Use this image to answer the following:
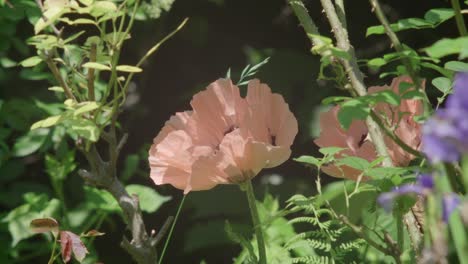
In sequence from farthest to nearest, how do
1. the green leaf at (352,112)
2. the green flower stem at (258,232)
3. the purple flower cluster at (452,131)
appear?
the green flower stem at (258,232) < the green leaf at (352,112) < the purple flower cluster at (452,131)

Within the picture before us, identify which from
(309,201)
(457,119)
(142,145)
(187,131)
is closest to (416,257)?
(309,201)

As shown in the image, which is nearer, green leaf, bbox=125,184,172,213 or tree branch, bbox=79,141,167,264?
tree branch, bbox=79,141,167,264

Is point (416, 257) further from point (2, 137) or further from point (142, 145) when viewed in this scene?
point (142, 145)

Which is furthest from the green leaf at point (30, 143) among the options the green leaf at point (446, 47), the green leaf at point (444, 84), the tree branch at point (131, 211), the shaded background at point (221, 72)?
the green leaf at point (446, 47)

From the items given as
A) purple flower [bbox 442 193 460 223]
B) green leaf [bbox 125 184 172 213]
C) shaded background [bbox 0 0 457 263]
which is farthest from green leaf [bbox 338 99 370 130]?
shaded background [bbox 0 0 457 263]

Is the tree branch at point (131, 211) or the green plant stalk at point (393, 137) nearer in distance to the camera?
the green plant stalk at point (393, 137)

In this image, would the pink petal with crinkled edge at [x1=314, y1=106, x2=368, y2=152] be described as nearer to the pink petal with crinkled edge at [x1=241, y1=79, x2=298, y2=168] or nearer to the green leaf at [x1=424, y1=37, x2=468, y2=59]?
the pink petal with crinkled edge at [x1=241, y1=79, x2=298, y2=168]

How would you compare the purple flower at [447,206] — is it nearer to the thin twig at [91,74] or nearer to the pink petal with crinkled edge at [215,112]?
the pink petal with crinkled edge at [215,112]
